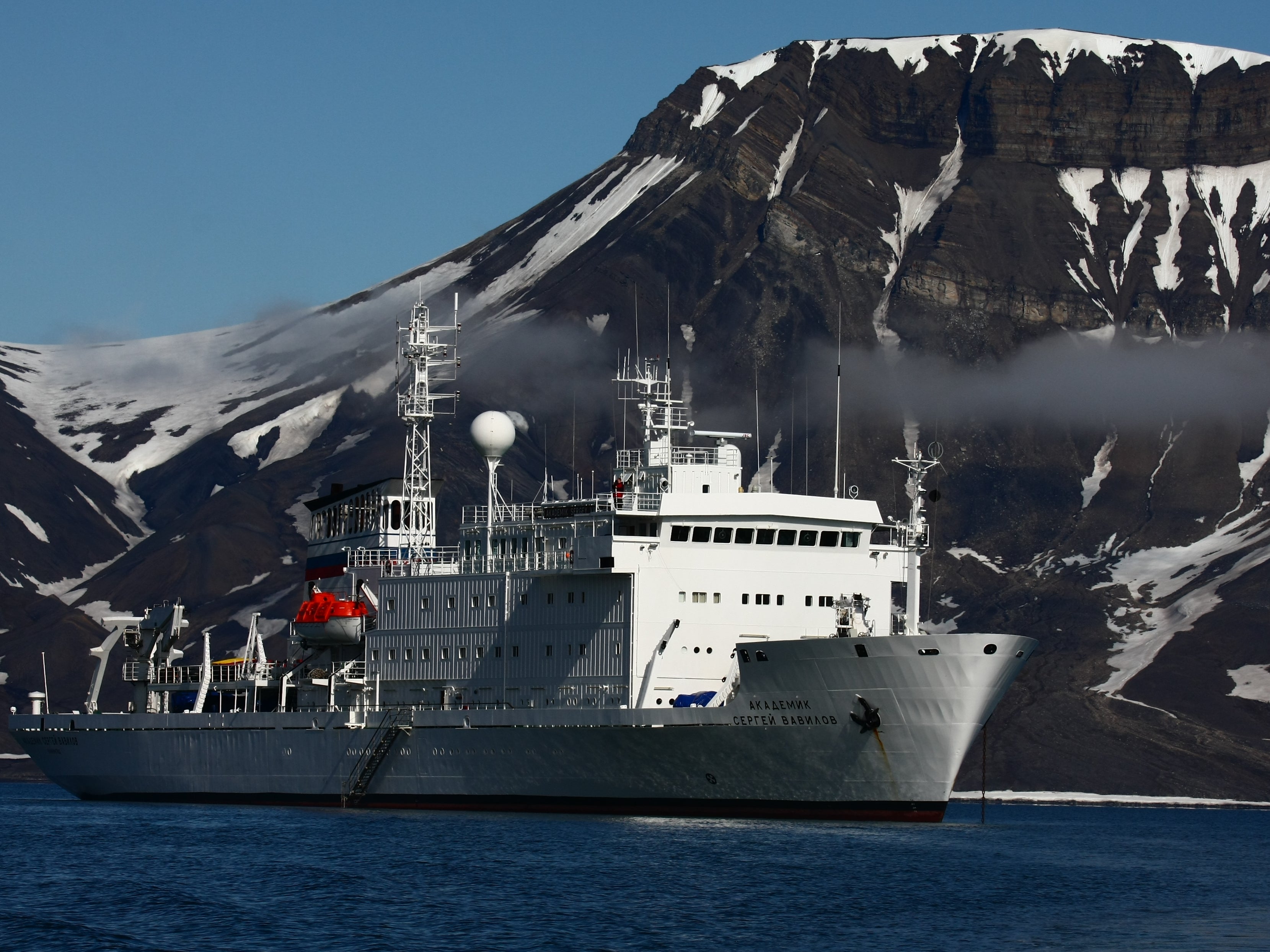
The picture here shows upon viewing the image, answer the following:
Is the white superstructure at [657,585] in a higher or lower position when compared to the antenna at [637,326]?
lower

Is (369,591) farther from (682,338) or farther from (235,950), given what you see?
(682,338)

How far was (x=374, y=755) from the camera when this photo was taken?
167ft

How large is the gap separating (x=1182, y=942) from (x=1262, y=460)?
146548 millimetres

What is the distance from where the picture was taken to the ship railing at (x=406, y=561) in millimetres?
53281

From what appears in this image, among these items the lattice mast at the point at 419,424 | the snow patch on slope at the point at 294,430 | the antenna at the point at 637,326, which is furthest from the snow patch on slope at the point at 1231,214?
the lattice mast at the point at 419,424

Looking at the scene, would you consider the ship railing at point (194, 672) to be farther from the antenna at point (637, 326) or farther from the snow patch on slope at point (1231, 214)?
the snow patch on slope at point (1231, 214)

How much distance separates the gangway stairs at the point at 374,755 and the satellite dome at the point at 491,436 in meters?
7.79

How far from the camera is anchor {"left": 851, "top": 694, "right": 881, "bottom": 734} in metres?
42.6

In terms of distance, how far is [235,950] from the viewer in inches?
1169

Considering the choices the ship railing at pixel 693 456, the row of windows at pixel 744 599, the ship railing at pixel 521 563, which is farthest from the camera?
the ship railing at pixel 693 456

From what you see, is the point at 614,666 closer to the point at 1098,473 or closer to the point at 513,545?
the point at 513,545

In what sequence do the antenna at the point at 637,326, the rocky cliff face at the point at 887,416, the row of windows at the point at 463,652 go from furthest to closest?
the rocky cliff face at the point at 887,416
the antenna at the point at 637,326
the row of windows at the point at 463,652

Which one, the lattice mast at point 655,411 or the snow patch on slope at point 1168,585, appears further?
the snow patch on slope at point 1168,585

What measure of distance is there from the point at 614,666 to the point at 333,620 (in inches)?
417
